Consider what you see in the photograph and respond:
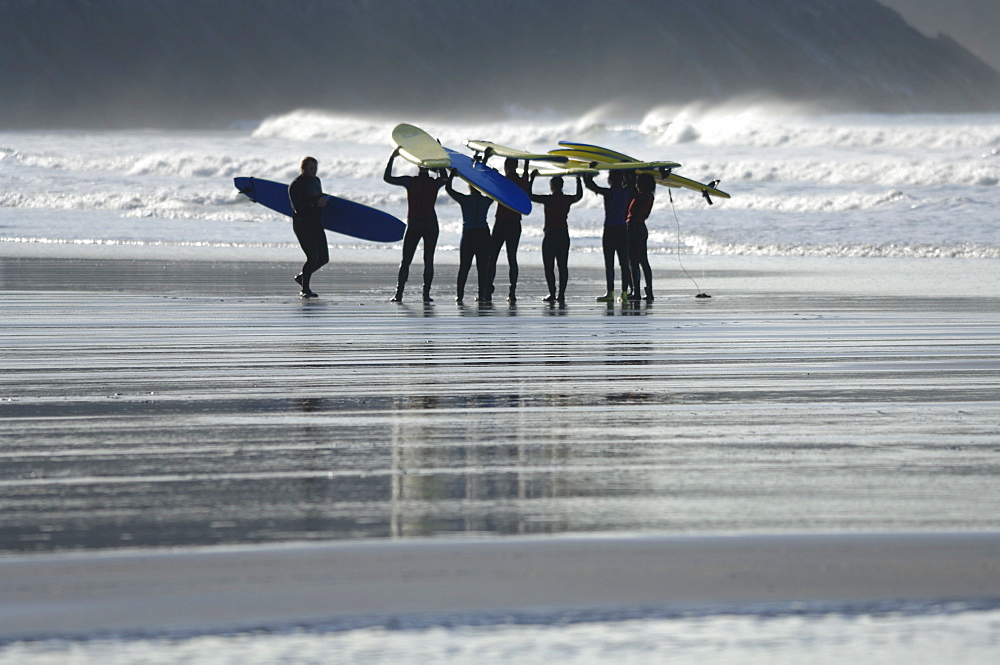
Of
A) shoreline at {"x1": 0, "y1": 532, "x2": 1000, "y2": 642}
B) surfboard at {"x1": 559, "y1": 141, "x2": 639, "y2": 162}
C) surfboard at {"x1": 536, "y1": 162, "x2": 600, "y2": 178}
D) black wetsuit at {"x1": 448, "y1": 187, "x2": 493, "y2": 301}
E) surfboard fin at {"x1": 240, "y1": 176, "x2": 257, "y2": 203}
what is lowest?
shoreline at {"x1": 0, "y1": 532, "x2": 1000, "y2": 642}

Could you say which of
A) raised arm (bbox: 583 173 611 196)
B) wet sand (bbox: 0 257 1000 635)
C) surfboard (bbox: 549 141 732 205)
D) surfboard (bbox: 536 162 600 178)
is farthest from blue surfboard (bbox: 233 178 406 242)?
wet sand (bbox: 0 257 1000 635)

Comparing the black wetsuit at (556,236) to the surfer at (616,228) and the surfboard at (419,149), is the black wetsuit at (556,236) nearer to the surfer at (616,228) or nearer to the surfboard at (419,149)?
the surfer at (616,228)

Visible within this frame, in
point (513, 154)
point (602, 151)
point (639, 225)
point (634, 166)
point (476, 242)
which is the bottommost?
point (476, 242)

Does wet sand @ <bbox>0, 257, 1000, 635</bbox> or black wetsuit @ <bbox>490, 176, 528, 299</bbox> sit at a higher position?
black wetsuit @ <bbox>490, 176, 528, 299</bbox>

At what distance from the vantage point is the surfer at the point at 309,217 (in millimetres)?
17469

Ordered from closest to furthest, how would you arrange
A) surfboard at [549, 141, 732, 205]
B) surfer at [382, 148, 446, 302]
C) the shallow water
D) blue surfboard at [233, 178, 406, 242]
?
the shallow water, surfer at [382, 148, 446, 302], surfboard at [549, 141, 732, 205], blue surfboard at [233, 178, 406, 242]

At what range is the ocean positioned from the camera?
33.1 metres

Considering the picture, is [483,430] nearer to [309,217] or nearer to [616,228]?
[616,228]

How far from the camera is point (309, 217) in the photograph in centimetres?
1775

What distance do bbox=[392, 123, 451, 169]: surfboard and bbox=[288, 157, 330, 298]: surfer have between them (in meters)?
1.19

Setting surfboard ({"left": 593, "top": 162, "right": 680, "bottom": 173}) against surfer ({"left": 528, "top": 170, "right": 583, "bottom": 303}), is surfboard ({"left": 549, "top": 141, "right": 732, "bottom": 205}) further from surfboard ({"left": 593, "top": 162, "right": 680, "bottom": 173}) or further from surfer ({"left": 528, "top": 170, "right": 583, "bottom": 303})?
surfer ({"left": 528, "top": 170, "right": 583, "bottom": 303})

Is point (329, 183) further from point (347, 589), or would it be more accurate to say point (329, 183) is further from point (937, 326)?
point (347, 589)

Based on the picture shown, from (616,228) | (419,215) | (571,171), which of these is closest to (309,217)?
(419,215)

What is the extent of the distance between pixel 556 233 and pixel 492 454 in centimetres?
1149
